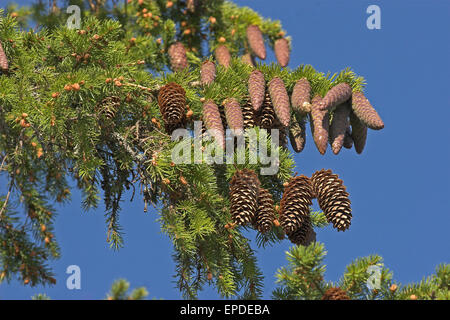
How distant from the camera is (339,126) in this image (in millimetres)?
3855

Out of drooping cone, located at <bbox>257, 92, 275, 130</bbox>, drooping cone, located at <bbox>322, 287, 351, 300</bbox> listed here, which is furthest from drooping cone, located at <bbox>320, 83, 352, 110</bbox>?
drooping cone, located at <bbox>322, 287, 351, 300</bbox>

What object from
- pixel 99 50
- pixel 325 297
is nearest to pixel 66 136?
pixel 99 50

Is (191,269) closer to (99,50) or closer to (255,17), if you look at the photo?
(99,50)

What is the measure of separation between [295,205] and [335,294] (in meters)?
0.78

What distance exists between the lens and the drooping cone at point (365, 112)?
145 inches

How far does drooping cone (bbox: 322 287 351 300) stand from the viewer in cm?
279

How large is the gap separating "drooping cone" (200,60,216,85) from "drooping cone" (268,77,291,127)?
325 millimetres

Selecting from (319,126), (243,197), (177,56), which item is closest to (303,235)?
(243,197)

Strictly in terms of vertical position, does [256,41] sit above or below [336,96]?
above

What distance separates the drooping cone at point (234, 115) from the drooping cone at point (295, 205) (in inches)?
15.5

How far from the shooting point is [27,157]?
15.9ft

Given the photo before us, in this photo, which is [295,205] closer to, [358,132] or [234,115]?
[234,115]

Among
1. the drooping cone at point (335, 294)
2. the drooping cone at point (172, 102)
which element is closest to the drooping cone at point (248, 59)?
the drooping cone at point (172, 102)

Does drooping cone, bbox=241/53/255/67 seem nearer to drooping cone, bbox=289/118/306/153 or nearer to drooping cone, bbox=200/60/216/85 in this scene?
drooping cone, bbox=200/60/216/85
